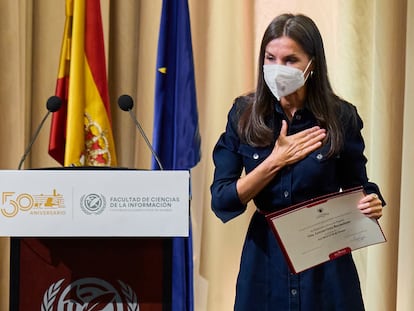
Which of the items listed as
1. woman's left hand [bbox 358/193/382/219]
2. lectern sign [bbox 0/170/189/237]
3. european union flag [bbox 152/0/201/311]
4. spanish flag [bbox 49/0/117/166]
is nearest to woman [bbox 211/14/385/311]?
woman's left hand [bbox 358/193/382/219]

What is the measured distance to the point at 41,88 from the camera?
127 inches

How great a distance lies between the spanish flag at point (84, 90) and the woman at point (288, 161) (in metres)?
1.11

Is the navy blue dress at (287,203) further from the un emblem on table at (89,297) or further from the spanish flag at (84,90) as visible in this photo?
the spanish flag at (84,90)

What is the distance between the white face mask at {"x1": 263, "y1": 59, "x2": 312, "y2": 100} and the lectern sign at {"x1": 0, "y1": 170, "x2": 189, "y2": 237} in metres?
0.33

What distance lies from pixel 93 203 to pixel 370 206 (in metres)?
0.71

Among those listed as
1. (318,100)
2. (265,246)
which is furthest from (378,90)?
(265,246)

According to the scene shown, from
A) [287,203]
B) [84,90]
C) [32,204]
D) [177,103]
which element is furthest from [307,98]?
[84,90]

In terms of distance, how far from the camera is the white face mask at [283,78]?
5.67 ft

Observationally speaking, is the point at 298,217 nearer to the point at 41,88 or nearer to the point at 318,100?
the point at 318,100

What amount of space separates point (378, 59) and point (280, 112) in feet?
4.03

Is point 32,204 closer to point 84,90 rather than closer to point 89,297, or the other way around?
point 89,297

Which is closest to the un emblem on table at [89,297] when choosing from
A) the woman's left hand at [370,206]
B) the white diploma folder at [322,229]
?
the white diploma folder at [322,229]

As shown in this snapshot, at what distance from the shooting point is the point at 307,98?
1.83 m

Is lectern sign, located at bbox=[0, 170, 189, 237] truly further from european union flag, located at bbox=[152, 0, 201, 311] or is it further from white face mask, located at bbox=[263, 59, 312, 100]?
european union flag, located at bbox=[152, 0, 201, 311]
